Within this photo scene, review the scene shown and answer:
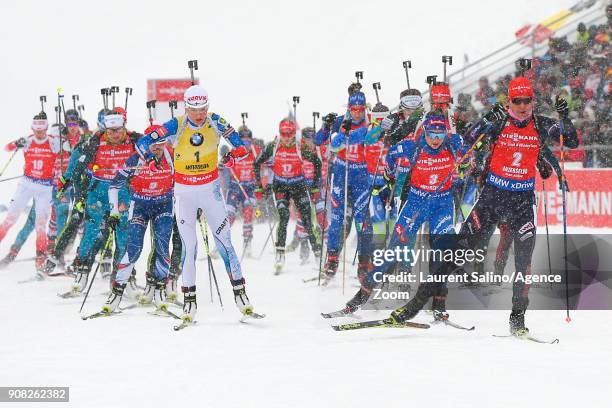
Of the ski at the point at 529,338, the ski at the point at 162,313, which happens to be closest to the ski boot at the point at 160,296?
the ski at the point at 162,313

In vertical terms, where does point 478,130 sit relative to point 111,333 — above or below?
above

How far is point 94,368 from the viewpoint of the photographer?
20.9 ft

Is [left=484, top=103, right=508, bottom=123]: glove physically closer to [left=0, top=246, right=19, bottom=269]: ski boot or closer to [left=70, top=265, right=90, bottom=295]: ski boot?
[left=70, top=265, right=90, bottom=295]: ski boot

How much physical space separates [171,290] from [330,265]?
2.35m

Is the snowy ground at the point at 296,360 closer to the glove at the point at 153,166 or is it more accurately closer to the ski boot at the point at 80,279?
the ski boot at the point at 80,279

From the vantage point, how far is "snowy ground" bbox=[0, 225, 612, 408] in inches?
218

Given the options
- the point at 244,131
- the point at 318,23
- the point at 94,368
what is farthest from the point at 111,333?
the point at 318,23

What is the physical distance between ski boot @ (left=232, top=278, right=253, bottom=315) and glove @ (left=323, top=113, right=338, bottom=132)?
10.0 ft

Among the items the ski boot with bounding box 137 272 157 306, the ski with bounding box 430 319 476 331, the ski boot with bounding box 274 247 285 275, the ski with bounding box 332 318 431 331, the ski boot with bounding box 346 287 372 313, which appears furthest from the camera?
the ski boot with bounding box 274 247 285 275

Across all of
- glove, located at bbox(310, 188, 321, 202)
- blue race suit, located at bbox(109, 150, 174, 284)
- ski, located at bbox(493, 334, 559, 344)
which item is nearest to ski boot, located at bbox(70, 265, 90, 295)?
blue race suit, located at bbox(109, 150, 174, 284)

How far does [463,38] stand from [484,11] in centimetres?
501

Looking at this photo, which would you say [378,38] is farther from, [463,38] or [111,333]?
[111,333]

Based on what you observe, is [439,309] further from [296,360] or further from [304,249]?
[304,249]

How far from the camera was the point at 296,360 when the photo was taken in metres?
6.65
